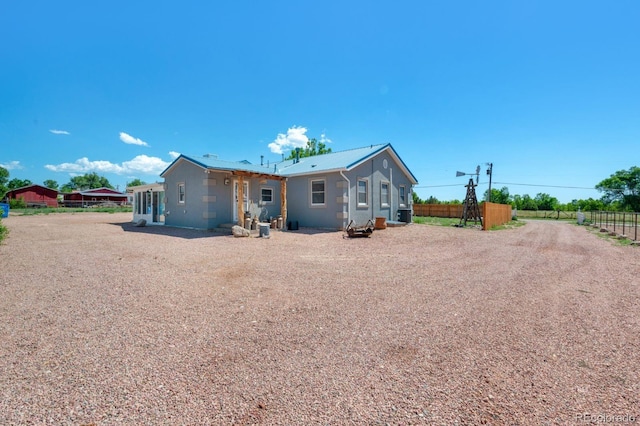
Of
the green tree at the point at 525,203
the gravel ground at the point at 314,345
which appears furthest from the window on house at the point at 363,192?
the green tree at the point at 525,203

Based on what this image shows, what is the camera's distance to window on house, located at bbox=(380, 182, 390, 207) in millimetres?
17766

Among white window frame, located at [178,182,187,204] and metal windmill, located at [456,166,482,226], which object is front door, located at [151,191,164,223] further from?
metal windmill, located at [456,166,482,226]

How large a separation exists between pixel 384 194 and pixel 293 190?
5426 mm

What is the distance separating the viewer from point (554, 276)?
6.52 m

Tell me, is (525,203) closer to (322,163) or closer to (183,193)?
(322,163)

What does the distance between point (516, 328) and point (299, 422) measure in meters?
3.05

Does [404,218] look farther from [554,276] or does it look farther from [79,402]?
[79,402]

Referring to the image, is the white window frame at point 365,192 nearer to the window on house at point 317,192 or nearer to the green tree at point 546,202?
the window on house at point 317,192

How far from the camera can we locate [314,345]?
3260mm

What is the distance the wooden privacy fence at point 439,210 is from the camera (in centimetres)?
3366

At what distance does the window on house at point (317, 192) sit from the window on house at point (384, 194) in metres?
3.88

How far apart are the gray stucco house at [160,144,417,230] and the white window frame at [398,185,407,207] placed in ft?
2.18

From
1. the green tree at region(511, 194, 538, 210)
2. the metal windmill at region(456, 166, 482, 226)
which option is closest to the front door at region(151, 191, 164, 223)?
the metal windmill at region(456, 166, 482, 226)

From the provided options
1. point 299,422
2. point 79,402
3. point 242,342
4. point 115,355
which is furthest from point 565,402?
point 115,355
